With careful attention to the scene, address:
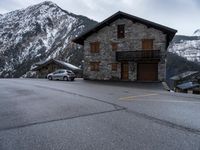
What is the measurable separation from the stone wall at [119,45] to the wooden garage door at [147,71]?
566 millimetres

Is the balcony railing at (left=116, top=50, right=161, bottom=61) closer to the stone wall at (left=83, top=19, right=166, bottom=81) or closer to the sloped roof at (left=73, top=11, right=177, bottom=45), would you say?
the stone wall at (left=83, top=19, right=166, bottom=81)

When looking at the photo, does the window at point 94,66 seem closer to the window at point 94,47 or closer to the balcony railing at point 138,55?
the window at point 94,47

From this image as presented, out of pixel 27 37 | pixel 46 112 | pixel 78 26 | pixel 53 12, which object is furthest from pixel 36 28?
pixel 46 112

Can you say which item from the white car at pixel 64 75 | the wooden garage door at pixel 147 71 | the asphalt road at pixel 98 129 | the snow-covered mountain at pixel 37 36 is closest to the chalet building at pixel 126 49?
the wooden garage door at pixel 147 71

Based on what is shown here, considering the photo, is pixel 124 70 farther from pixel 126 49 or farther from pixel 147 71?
pixel 147 71

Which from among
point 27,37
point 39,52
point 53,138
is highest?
point 27,37

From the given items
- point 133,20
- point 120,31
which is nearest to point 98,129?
point 133,20

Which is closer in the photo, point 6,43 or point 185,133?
point 185,133

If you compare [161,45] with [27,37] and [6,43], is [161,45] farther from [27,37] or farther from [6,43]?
[6,43]

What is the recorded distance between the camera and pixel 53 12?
127m

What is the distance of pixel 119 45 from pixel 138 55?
11.1 ft

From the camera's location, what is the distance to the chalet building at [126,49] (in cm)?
2666

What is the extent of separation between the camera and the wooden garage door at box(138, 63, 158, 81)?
2730 centimetres

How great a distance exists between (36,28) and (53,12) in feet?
49.8
